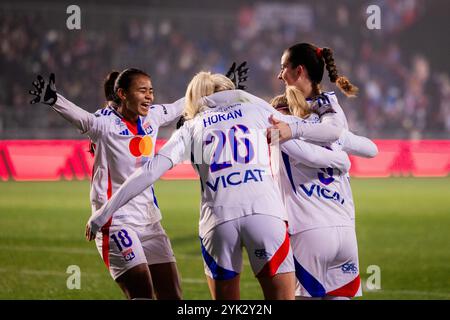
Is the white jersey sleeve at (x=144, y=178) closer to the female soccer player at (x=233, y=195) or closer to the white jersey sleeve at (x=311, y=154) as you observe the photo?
the female soccer player at (x=233, y=195)

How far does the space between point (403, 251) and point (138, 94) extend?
23.2 ft

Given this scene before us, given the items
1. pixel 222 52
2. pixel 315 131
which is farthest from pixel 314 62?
pixel 222 52

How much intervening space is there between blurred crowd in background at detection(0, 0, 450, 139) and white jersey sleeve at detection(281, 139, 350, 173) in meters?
18.9

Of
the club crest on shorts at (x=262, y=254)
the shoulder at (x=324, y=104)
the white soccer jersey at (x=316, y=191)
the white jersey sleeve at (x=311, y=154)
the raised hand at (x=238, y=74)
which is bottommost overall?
the club crest on shorts at (x=262, y=254)

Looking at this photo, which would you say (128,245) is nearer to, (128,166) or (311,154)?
(128,166)

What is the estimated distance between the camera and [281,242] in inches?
186

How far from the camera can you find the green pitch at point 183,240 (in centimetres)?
934

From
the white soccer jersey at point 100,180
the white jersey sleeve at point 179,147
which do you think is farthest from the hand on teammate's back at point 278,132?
the white soccer jersey at point 100,180

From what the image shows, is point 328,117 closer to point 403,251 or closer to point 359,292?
point 359,292

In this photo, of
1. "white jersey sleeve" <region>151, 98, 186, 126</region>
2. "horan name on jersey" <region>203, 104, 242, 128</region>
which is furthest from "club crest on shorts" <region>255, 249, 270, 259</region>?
"white jersey sleeve" <region>151, 98, 186, 126</region>

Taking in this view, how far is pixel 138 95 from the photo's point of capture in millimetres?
6121

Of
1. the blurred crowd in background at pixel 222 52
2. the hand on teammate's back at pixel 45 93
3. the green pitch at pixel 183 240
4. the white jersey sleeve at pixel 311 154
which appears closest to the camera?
the white jersey sleeve at pixel 311 154

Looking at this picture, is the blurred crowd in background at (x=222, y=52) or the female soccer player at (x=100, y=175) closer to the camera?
the female soccer player at (x=100, y=175)

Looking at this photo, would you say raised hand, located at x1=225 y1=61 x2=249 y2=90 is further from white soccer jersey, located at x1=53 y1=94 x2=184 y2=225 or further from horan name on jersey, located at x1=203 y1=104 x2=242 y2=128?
horan name on jersey, located at x1=203 y1=104 x2=242 y2=128
